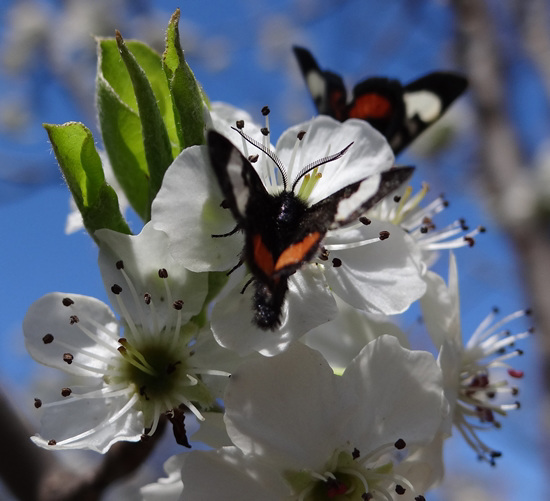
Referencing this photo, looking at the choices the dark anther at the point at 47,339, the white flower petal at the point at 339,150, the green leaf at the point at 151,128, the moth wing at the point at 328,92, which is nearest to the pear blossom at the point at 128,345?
the dark anther at the point at 47,339

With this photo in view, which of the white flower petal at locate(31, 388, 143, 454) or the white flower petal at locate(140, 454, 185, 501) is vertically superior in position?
the white flower petal at locate(31, 388, 143, 454)

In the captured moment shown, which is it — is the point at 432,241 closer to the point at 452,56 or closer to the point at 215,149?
the point at 215,149

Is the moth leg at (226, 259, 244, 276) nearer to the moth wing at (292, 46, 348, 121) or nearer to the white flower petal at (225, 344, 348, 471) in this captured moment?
the white flower petal at (225, 344, 348, 471)

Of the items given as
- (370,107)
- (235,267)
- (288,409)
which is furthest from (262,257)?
(370,107)

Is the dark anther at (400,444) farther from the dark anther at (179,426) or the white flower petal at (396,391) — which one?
the dark anther at (179,426)

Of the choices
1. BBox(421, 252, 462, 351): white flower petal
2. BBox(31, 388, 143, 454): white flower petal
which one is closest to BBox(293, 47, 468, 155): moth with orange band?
BBox(421, 252, 462, 351): white flower petal

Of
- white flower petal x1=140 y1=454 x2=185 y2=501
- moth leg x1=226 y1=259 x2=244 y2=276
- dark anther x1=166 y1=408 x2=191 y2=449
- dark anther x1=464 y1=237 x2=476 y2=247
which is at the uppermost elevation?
moth leg x1=226 y1=259 x2=244 y2=276

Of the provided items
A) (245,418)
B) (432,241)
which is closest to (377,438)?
(245,418)
